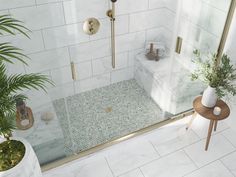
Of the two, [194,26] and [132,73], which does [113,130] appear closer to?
[132,73]

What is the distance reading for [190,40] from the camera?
8.94 feet

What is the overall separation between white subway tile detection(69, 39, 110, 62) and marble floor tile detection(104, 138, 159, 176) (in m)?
0.98

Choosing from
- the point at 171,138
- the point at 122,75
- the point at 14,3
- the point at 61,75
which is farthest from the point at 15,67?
the point at 171,138

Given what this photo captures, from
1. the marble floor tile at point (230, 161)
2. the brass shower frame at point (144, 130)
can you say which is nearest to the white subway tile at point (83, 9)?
the brass shower frame at point (144, 130)

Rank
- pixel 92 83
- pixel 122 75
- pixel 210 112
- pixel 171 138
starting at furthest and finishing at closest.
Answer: pixel 122 75
pixel 92 83
pixel 171 138
pixel 210 112

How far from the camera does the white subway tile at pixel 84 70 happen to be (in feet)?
9.31

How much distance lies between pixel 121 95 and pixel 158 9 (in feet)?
3.32

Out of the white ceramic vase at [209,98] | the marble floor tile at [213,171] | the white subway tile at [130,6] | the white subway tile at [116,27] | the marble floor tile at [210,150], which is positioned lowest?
the marble floor tile at [213,171]

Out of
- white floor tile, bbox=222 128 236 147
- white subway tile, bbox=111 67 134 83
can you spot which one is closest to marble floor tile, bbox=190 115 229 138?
white floor tile, bbox=222 128 236 147

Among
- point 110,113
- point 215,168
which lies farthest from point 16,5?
point 215,168

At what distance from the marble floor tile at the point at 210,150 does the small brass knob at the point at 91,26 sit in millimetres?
1396

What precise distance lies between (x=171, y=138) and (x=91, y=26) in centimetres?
130

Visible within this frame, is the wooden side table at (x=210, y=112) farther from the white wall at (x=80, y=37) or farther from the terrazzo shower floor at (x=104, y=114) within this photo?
the white wall at (x=80, y=37)

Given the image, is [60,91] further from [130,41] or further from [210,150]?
[210,150]
